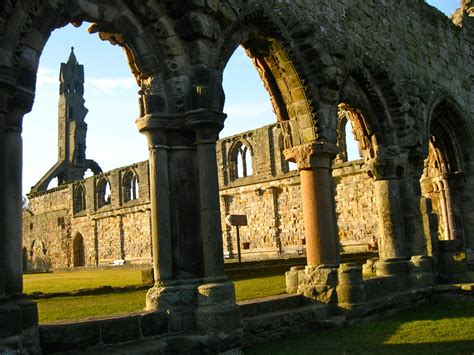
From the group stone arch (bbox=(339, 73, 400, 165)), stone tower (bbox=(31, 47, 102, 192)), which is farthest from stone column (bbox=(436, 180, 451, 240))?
stone tower (bbox=(31, 47, 102, 192))

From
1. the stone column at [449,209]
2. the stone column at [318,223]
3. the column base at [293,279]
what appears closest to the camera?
the stone column at [318,223]

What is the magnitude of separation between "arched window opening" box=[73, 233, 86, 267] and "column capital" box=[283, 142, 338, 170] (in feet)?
95.5

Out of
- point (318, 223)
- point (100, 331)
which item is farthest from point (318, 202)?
point (100, 331)

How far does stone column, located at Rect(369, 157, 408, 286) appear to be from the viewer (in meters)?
9.34

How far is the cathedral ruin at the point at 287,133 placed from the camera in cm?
461

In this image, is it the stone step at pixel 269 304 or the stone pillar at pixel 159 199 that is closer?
the stone pillar at pixel 159 199

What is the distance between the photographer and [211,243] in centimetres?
545

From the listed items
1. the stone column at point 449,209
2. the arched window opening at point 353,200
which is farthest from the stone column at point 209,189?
the arched window opening at point 353,200

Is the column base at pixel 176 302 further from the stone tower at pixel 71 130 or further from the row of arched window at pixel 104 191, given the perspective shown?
the stone tower at pixel 71 130

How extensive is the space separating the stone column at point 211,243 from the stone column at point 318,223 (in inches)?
88.2

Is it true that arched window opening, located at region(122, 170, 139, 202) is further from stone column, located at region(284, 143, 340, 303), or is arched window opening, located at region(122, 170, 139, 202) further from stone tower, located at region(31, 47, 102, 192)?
stone column, located at region(284, 143, 340, 303)

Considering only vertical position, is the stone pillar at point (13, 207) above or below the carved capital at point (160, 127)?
below

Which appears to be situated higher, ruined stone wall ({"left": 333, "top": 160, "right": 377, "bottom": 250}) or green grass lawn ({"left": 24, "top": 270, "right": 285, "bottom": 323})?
ruined stone wall ({"left": 333, "top": 160, "right": 377, "bottom": 250})

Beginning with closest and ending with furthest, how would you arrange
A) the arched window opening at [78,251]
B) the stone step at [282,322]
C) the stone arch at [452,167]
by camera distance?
the stone step at [282,322]
the stone arch at [452,167]
the arched window opening at [78,251]
